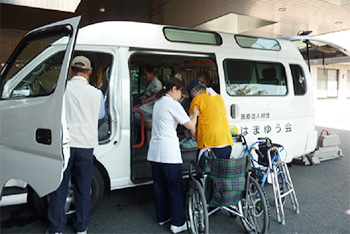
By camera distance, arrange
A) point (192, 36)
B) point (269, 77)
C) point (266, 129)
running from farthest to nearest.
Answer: point (269, 77) → point (266, 129) → point (192, 36)

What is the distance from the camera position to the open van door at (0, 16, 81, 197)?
2.48 meters

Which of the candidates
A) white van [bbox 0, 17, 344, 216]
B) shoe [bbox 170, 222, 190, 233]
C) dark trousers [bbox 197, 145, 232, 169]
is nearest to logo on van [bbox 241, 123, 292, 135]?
white van [bbox 0, 17, 344, 216]

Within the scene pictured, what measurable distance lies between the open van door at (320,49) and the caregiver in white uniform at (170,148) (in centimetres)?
324

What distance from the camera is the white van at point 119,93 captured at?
259 centimetres

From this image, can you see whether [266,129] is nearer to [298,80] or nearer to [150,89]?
[298,80]

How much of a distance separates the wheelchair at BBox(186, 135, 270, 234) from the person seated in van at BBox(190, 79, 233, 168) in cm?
15

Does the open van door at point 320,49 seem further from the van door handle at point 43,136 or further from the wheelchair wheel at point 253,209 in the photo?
the van door handle at point 43,136

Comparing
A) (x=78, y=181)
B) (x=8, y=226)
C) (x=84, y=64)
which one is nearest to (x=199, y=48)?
(x=84, y=64)

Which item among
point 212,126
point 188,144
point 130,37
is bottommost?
point 188,144

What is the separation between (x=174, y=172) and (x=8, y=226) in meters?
2.12

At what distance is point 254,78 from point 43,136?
134 inches

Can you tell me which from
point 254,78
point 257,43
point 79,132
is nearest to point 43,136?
point 79,132

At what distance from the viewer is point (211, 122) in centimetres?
336

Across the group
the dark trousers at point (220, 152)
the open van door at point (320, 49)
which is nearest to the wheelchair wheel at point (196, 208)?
the dark trousers at point (220, 152)
